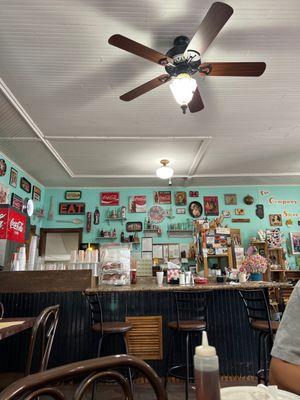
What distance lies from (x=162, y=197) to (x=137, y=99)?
3548 millimetres

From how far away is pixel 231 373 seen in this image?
335cm

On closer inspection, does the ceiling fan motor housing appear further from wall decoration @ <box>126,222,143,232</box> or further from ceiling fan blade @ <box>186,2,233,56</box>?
wall decoration @ <box>126,222,143,232</box>

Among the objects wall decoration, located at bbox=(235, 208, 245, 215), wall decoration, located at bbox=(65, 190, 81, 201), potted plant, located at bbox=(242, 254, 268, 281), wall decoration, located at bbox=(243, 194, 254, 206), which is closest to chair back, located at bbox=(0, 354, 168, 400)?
potted plant, located at bbox=(242, 254, 268, 281)

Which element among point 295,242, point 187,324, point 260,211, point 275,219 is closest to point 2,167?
point 187,324

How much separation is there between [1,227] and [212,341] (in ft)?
8.55

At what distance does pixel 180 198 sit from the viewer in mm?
6688

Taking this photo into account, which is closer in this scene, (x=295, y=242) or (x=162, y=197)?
(x=295, y=242)

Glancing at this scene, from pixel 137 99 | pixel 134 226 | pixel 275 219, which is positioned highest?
pixel 137 99

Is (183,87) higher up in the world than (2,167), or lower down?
lower down

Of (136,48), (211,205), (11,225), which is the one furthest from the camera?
(211,205)

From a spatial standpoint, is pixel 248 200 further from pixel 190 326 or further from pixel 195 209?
pixel 190 326

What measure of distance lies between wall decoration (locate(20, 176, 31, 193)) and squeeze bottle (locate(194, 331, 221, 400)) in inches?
213

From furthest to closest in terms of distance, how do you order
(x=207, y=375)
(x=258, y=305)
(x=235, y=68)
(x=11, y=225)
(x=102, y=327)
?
(x=258, y=305), (x=11, y=225), (x=102, y=327), (x=235, y=68), (x=207, y=375)

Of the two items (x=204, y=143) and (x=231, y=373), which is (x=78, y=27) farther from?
(x=231, y=373)
